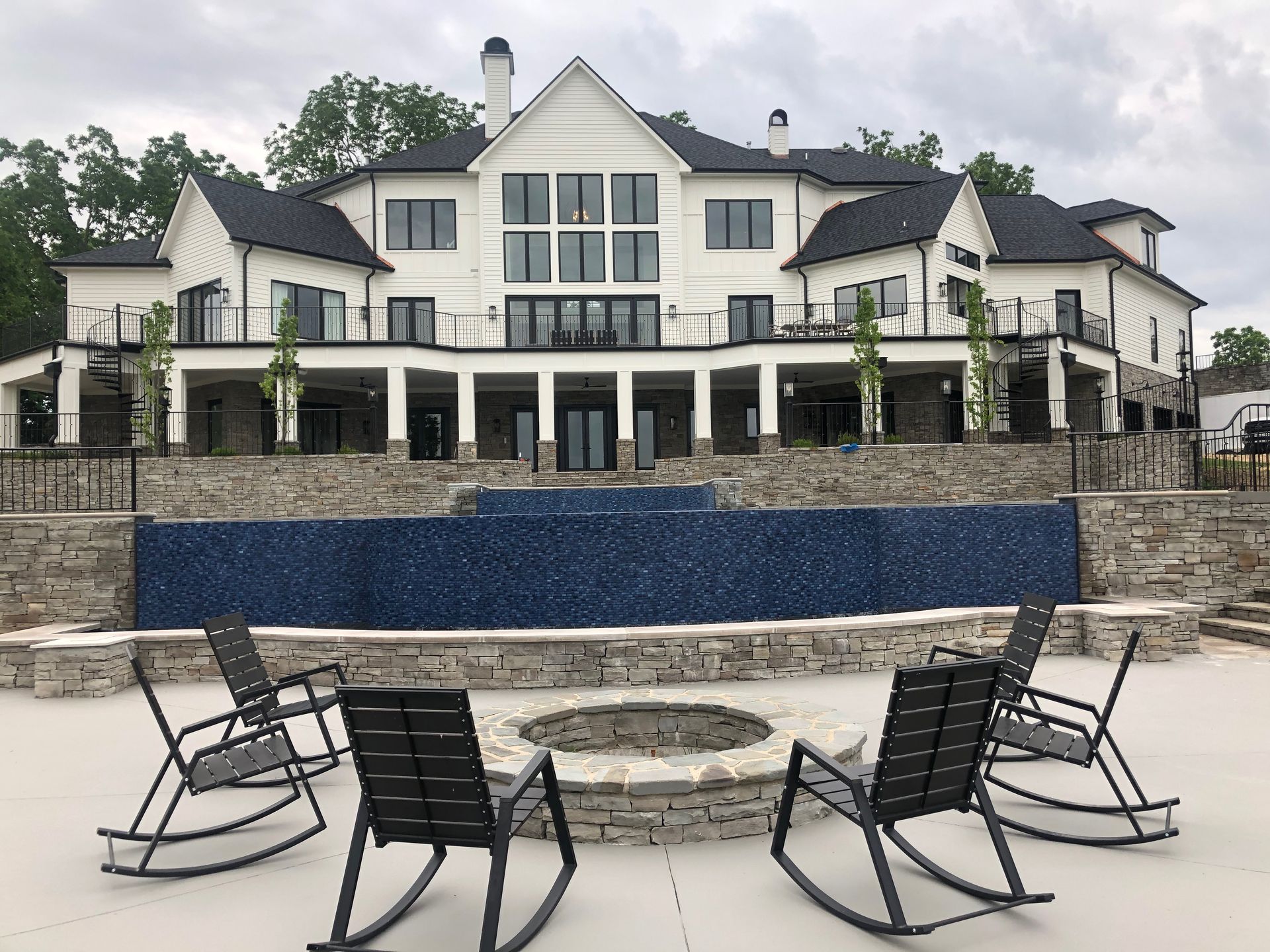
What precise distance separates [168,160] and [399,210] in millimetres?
22415

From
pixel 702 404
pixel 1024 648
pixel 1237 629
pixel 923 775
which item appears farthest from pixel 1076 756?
pixel 702 404

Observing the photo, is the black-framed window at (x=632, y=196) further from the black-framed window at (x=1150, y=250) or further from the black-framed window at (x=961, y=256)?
the black-framed window at (x=1150, y=250)

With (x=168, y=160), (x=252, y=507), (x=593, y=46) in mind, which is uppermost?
(x=593, y=46)

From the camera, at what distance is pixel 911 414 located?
26.5 m

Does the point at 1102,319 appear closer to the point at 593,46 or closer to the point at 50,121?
the point at 593,46

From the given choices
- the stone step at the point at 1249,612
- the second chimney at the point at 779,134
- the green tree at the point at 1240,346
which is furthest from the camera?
the green tree at the point at 1240,346

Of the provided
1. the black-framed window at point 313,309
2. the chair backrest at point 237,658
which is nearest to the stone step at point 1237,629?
the chair backrest at point 237,658

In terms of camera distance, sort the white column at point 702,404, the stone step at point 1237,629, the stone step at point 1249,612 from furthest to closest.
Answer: the white column at point 702,404 → the stone step at point 1249,612 → the stone step at point 1237,629

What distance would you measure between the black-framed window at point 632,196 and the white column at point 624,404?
596 centimetres

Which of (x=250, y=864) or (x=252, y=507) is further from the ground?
(x=252, y=507)

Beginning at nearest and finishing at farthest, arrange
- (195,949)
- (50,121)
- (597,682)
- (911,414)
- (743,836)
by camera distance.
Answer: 1. (195,949)
2. (743,836)
3. (597,682)
4. (911,414)
5. (50,121)

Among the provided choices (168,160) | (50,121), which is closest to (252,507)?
(168,160)

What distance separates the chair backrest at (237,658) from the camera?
19.5ft

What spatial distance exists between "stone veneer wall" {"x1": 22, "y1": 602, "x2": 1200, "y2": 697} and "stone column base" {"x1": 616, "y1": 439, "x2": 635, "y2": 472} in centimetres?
1623
